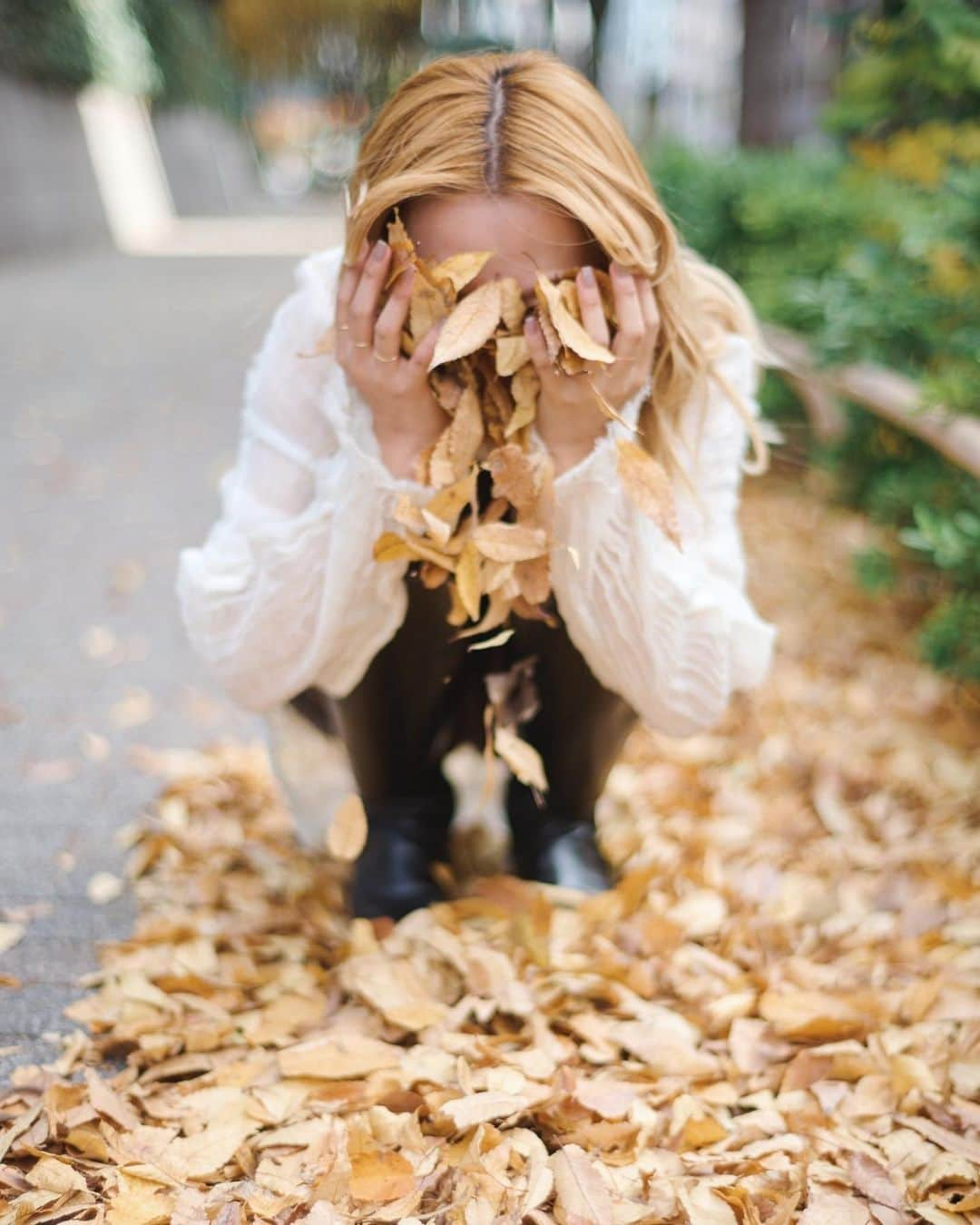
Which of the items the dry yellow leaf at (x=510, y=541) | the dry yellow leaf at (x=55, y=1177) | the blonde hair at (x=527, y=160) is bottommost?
the dry yellow leaf at (x=55, y=1177)

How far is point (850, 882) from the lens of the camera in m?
1.95

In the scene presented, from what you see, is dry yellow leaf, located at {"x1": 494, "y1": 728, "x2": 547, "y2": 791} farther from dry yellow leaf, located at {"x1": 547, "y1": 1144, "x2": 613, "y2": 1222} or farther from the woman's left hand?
dry yellow leaf, located at {"x1": 547, "y1": 1144, "x2": 613, "y2": 1222}

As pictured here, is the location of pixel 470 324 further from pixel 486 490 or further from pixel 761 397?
pixel 761 397

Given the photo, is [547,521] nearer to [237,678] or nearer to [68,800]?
[237,678]

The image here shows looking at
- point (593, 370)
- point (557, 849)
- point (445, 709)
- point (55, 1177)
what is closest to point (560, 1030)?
point (557, 849)

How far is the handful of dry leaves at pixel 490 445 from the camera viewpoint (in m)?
1.34

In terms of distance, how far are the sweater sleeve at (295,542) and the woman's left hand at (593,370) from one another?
0.25m

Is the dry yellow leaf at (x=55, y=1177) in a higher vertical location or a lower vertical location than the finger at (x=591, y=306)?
lower

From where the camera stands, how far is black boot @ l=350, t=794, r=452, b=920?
1.77 m

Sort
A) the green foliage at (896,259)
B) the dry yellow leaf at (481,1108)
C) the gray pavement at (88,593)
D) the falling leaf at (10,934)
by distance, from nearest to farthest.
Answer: the dry yellow leaf at (481,1108), the falling leaf at (10,934), the gray pavement at (88,593), the green foliage at (896,259)

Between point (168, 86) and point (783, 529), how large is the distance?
538 inches

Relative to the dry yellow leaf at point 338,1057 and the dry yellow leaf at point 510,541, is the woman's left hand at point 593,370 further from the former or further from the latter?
the dry yellow leaf at point 338,1057

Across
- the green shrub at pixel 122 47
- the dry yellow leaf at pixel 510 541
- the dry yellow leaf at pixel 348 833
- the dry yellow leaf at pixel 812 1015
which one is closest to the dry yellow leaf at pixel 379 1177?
the dry yellow leaf at pixel 348 833

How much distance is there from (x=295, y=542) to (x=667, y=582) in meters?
0.53
